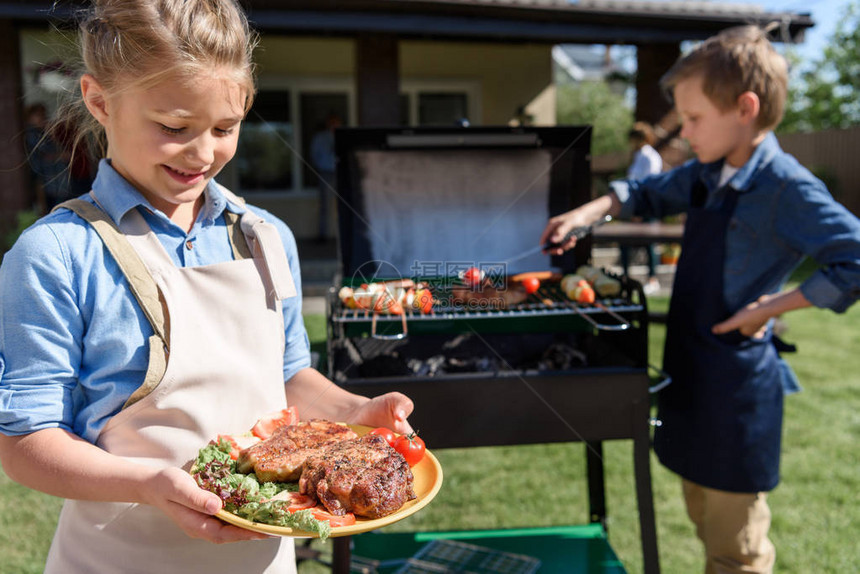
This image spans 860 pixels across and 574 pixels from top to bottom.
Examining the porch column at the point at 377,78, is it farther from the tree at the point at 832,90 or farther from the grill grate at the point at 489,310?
the tree at the point at 832,90

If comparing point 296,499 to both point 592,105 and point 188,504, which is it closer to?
point 188,504

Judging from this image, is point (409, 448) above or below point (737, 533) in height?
above

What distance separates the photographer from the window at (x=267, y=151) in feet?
36.0

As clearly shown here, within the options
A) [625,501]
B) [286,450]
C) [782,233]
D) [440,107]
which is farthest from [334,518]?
[440,107]

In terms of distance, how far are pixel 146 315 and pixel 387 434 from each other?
54 centimetres

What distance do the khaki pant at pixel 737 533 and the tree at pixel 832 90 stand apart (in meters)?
33.2

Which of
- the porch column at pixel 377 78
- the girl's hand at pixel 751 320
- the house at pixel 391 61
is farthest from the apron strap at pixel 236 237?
the porch column at pixel 377 78

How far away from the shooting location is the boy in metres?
2.27

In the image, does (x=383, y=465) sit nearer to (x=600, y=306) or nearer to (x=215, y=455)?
(x=215, y=455)

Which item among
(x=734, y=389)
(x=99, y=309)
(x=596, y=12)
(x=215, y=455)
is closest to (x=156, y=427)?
(x=215, y=455)

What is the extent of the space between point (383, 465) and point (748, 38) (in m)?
2.01

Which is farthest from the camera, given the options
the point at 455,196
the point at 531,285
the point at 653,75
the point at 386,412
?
the point at 653,75

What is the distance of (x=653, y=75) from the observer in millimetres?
9938

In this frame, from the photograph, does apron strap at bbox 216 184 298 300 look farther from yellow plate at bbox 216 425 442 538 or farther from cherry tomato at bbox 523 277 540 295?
cherry tomato at bbox 523 277 540 295
